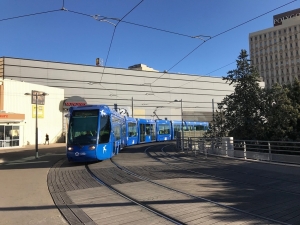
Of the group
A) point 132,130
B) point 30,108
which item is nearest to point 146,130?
point 132,130

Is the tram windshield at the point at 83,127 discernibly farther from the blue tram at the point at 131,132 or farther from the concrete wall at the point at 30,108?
the concrete wall at the point at 30,108

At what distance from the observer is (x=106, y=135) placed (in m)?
15.3

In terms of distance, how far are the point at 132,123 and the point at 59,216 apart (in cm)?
2279

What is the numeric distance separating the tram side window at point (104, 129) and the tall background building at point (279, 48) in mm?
103042

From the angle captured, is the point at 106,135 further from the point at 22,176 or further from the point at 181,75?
the point at 181,75

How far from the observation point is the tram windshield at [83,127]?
A: 47.5 feet

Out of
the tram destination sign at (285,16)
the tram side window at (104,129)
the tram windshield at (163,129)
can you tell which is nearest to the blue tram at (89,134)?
the tram side window at (104,129)

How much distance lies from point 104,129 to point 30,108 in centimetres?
2594

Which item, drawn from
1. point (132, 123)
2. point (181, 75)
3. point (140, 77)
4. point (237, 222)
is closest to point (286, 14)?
point (181, 75)

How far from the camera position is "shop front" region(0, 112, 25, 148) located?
3187 cm

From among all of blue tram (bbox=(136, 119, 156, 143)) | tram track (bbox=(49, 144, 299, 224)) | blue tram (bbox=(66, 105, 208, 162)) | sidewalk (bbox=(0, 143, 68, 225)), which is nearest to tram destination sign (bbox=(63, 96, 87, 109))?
blue tram (bbox=(136, 119, 156, 143))

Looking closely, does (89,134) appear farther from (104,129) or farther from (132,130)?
(132,130)

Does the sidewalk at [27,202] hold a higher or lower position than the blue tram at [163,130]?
lower

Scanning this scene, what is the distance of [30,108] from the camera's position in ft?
123
